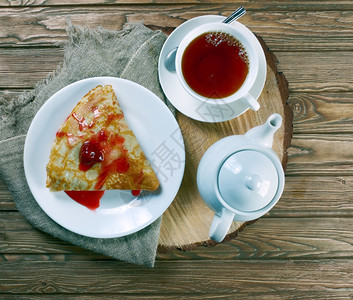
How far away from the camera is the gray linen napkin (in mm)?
1271

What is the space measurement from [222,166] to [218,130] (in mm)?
262

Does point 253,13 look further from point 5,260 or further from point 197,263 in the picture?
point 5,260

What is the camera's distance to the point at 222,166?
41.2 inches

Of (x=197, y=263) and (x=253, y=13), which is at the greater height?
(x=253, y=13)

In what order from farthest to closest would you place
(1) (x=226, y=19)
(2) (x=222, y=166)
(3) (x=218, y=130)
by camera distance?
(3) (x=218, y=130) → (1) (x=226, y=19) → (2) (x=222, y=166)

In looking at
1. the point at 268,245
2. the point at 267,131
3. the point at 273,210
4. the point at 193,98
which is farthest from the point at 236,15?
the point at 268,245

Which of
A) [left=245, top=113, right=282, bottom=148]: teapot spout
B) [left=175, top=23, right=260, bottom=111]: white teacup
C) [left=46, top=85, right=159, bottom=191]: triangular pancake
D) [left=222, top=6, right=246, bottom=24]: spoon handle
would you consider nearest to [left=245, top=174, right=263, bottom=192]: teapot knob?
[left=245, top=113, right=282, bottom=148]: teapot spout

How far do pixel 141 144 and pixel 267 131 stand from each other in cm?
48

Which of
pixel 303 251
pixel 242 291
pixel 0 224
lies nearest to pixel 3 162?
pixel 0 224

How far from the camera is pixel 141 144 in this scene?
50.0 inches

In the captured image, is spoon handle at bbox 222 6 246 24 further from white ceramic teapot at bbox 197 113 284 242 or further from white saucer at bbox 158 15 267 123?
white ceramic teapot at bbox 197 113 284 242

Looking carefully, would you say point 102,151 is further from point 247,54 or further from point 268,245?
point 268,245

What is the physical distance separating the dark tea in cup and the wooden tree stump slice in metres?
0.15

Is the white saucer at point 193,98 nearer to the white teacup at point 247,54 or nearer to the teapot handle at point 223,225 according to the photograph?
the white teacup at point 247,54
